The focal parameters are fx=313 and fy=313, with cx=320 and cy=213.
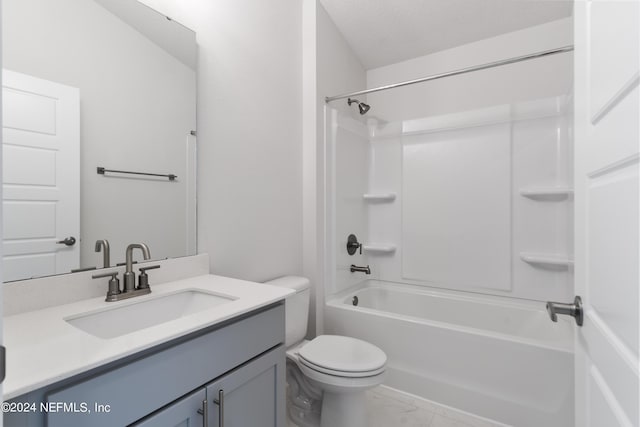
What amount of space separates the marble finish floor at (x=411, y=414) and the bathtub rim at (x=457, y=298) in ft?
1.49

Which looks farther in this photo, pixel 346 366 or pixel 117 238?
pixel 346 366

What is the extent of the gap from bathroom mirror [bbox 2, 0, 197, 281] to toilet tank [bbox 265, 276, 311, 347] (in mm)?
589

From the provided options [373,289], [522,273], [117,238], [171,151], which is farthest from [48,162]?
[522,273]

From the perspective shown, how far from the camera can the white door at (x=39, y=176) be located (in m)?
0.93

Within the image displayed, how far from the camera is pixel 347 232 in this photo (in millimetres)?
2453

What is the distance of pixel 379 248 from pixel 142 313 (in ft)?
6.39

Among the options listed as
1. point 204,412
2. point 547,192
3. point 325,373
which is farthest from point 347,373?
point 547,192

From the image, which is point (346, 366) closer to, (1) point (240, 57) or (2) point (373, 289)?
(2) point (373, 289)

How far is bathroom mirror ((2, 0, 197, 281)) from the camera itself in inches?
37.5

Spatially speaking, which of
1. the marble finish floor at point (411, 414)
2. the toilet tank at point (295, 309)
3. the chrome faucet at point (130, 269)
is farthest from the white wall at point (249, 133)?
the marble finish floor at point (411, 414)

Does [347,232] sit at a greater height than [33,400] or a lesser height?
greater

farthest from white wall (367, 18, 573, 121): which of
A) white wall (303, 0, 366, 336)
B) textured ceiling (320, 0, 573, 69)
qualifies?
white wall (303, 0, 366, 336)

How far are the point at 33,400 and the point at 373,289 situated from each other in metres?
2.25

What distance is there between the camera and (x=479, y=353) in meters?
1.68
